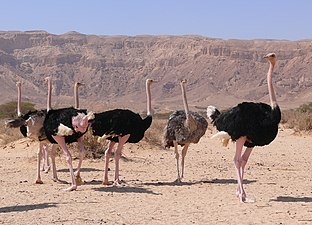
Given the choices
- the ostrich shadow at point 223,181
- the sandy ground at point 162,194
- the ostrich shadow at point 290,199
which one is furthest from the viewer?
the ostrich shadow at point 223,181

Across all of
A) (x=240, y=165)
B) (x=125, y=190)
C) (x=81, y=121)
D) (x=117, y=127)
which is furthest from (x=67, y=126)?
(x=240, y=165)

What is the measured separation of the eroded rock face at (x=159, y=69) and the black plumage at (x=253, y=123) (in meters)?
70.8

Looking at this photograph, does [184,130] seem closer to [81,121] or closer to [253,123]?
[81,121]

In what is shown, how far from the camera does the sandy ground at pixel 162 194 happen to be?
866 centimetres

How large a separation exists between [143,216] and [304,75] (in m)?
88.4

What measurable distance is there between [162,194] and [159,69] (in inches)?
3764

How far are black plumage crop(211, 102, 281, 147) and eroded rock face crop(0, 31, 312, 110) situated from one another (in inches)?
2787

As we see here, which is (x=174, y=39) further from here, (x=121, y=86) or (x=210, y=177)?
(x=210, y=177)

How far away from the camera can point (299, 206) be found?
30.9 ft

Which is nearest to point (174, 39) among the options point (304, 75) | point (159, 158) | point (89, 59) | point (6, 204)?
point (89, 59)

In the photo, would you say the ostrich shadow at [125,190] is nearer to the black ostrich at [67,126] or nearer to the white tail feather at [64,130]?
the black ostrich at [67,126]

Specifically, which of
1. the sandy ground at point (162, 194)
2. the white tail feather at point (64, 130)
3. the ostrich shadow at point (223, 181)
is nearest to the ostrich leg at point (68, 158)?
the sandy ground at point (162, 194)

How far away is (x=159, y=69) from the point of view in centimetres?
10594

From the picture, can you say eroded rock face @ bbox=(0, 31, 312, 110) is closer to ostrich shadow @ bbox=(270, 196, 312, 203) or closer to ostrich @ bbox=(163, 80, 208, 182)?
ostrich @ bbox=(163, 80, 208, 182)
